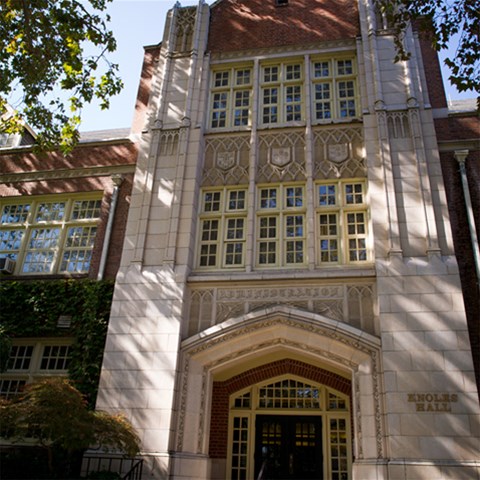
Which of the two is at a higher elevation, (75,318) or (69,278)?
(69,278)

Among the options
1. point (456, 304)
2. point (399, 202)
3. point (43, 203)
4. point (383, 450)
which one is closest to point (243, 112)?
point (399, 202)

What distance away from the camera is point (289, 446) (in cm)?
1266

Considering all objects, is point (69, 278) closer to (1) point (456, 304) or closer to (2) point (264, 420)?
Result: (2) point (264, 420)

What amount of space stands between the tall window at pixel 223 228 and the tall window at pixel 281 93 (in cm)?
264

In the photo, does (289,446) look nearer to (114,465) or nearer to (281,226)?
(114,465)

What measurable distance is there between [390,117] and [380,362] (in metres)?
6.50

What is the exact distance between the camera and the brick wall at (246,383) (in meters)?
12.6

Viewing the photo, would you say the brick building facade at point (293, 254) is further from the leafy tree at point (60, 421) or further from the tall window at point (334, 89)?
the leafy tree at point (60, 421)

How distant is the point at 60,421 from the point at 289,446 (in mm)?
6262

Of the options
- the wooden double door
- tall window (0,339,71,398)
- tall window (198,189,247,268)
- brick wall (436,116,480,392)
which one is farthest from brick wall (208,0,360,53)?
the wooden double door

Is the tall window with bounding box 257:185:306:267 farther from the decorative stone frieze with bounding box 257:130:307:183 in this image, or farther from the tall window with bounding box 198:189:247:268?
the tall window with bounding box 198:189:247:268

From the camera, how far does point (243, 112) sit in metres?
14.8

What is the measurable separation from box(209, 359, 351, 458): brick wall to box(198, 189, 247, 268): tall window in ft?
10.1

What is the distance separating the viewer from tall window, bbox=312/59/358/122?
1407 cm
